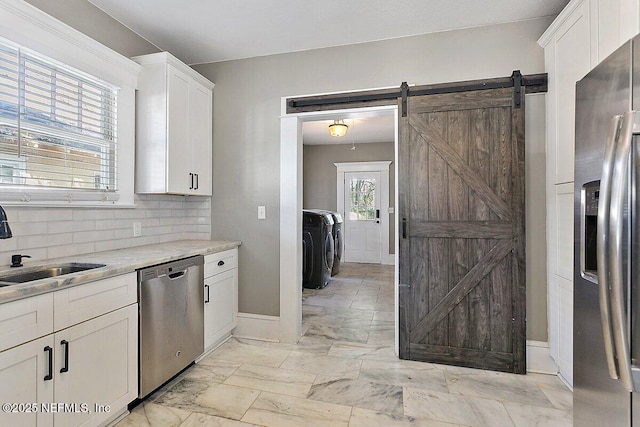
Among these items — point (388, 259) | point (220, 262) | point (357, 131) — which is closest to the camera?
point (220, 262)

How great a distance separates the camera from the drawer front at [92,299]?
4.83 feet

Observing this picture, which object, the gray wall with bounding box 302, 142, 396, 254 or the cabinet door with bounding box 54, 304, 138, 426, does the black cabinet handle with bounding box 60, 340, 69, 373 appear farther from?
the gray wall with bounding box 302, 142, 396, 254

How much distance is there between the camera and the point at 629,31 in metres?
1.51

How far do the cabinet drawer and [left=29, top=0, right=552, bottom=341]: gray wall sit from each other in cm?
11

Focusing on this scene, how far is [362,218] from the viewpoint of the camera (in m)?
7.36

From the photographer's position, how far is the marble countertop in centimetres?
131

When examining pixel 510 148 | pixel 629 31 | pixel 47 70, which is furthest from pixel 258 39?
pixel 629 31

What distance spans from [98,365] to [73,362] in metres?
0.16

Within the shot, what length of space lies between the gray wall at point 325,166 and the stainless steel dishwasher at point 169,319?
5.26 metres

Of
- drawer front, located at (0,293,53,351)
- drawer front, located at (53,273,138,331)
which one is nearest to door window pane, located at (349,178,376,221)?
drawer front, located at (53,273,138,331)

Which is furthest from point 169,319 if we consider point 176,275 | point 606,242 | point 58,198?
point 606,242

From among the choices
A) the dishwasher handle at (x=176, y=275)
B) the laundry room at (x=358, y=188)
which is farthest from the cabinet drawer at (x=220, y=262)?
the laundry room at (x=358, y=188)

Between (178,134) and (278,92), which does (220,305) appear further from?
(278,92)

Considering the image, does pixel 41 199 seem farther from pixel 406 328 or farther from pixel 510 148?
pixel 510 148
